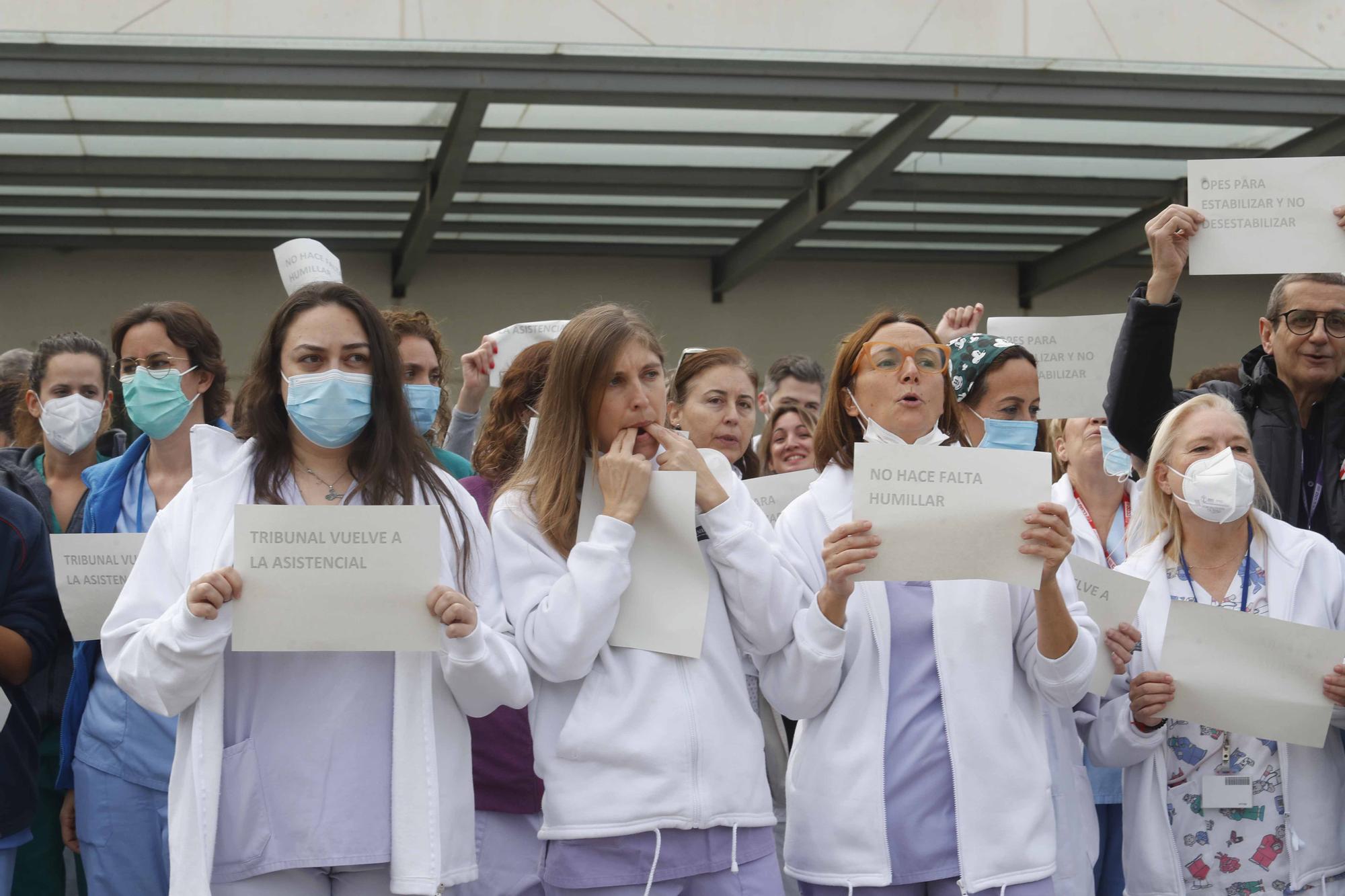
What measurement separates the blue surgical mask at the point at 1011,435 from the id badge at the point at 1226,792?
1069 millimetres

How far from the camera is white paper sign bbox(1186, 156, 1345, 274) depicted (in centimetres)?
371

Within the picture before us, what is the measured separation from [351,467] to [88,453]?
1914 millimetres

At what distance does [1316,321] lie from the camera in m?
3.96

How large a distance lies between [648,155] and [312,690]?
9.13 metres

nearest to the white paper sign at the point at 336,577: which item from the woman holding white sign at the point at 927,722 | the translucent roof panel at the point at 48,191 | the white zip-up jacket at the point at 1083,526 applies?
the woman holding white sign at the point at 927,722

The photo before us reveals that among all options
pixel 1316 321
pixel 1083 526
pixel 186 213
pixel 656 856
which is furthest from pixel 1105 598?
pixel 186 213

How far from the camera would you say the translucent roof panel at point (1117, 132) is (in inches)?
425

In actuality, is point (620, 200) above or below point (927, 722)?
above

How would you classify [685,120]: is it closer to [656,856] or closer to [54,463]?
[54,463]

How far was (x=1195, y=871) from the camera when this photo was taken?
352 centimetres

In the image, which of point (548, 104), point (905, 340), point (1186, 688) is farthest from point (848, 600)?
point (548, 104)

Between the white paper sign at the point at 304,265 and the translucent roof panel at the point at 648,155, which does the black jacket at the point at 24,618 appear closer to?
the white paper sign at the point at 304,265

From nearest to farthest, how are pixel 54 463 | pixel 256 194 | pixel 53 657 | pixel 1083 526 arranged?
pixel 53 657
pixel 1083 526
pixel 54 463
pixel 256 194

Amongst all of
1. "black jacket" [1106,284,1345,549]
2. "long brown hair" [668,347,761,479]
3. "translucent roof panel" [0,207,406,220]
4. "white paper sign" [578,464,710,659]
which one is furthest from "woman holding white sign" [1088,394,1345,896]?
"translucent roof panel" [0,207,406,220]
